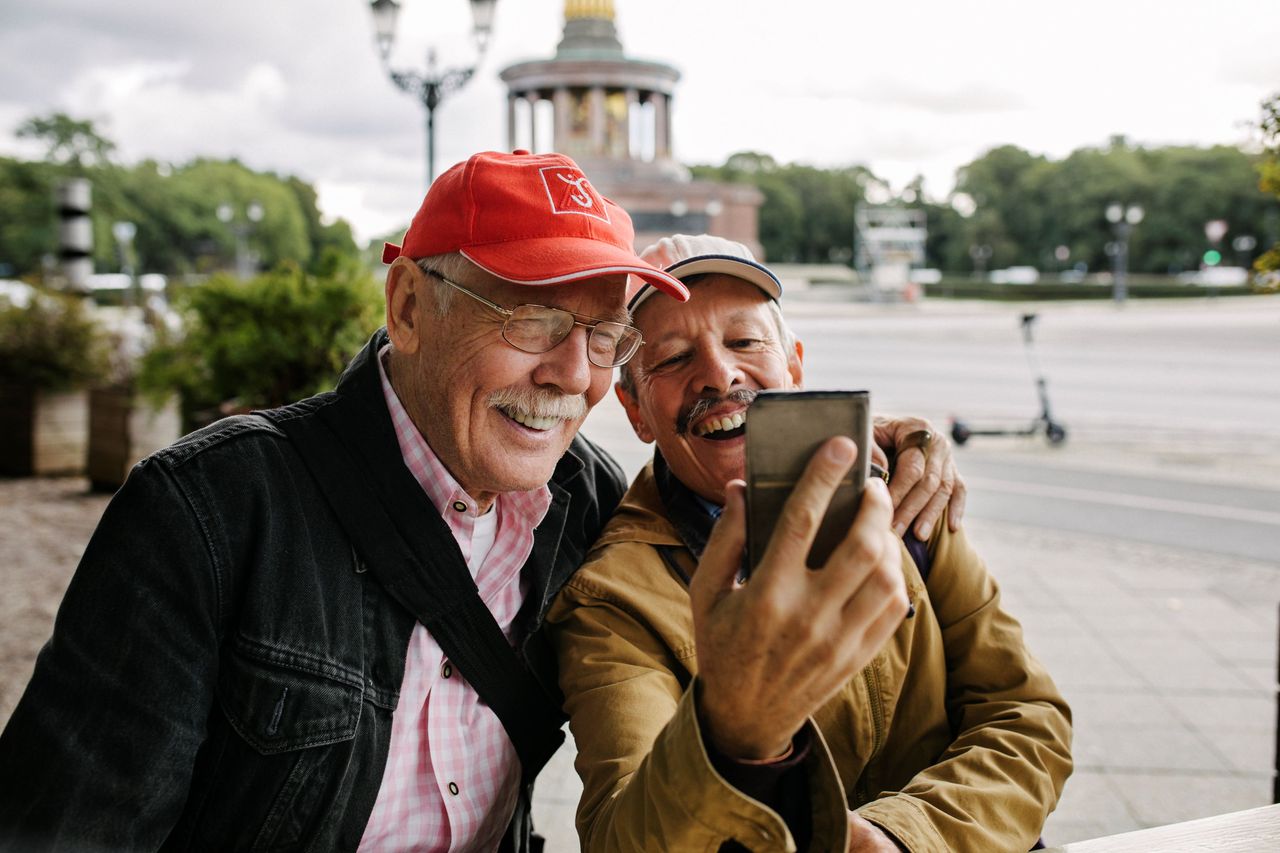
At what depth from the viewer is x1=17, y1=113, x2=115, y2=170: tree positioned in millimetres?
75500

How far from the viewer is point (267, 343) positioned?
230 inches

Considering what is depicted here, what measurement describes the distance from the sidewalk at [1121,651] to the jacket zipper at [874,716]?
2.27 metres

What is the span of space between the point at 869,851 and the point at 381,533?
1.00m

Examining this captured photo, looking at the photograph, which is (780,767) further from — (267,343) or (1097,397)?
(1097,397)

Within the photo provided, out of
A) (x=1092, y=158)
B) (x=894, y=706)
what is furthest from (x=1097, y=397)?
(x=1092, y=158)

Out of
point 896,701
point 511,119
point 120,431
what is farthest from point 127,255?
point 896,701

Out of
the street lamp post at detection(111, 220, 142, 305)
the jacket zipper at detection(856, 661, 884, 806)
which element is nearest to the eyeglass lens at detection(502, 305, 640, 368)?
the jacket zipper at detection(856, 661, 884, 806)

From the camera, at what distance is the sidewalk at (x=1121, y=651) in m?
4.65

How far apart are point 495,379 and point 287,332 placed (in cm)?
424

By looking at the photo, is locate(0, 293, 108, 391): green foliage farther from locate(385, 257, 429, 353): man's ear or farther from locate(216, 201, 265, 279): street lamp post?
locate(216, 201, 265, 279): street lamp post

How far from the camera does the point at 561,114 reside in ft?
176

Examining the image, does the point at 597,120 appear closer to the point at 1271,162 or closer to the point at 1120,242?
the point at 1120,242

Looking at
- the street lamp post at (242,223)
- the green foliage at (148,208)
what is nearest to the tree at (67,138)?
the green foliage at (148,208)

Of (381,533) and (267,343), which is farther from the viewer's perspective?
(267,343)
